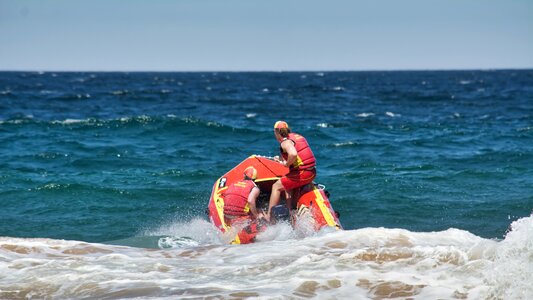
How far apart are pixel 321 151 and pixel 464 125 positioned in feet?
32.5

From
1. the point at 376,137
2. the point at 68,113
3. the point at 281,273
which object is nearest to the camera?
the point at 281,273

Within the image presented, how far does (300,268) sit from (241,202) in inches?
130

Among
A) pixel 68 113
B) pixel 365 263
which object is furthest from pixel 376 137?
pixel 365 263

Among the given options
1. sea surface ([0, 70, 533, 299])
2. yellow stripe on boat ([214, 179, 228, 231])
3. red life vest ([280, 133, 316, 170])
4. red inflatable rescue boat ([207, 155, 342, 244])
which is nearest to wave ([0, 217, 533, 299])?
sea surface ([0, 70, 533, 299])

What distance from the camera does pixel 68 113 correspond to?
3472 cm

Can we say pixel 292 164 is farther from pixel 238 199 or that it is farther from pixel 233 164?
pixel 233 164

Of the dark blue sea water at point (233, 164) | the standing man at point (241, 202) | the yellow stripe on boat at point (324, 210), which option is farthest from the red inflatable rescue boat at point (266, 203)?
the dark blue sea water at point (233, 164)

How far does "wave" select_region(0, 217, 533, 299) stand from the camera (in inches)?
267

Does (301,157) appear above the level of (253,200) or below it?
above

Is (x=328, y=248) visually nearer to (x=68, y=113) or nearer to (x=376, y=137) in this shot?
(x=376, y=137)

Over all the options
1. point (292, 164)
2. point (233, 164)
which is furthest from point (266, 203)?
point (233, 164)

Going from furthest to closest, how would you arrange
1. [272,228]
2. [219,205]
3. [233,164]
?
[233,164], [219,205], [272,228]

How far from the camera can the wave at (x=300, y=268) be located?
6.79m

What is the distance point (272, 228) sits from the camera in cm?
1038
